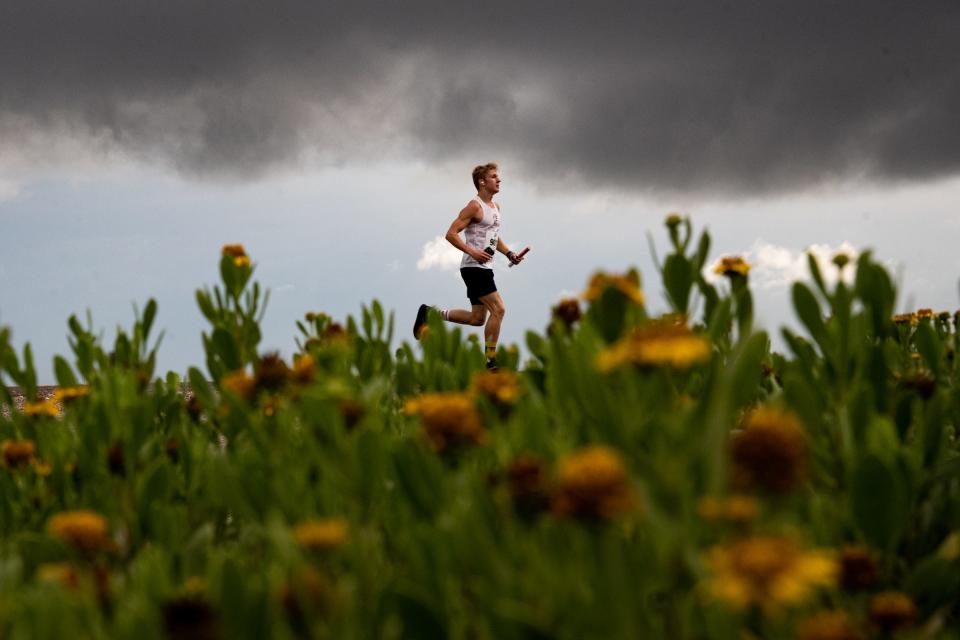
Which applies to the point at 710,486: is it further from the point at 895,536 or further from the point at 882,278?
the point at 882,278

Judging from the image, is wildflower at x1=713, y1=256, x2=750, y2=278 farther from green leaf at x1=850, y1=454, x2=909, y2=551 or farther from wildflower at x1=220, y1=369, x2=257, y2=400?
wildflower at x1=220, y1=369, x2=257, y2=400

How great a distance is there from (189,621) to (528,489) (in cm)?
45

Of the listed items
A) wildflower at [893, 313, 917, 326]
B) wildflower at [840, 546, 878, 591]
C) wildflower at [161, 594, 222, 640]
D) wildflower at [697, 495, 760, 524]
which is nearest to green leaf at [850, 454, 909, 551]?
wildflower at [840, 546, 878, 591]

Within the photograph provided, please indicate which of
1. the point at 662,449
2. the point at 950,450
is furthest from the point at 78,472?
the point at 950,450

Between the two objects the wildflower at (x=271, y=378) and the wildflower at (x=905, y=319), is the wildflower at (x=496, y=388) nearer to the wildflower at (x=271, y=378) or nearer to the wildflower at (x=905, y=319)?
the wildflower at (x=271, y=378)

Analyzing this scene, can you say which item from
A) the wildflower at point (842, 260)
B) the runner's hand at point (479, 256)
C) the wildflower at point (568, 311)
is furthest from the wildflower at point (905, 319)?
the runner's hand at point (479, 256)

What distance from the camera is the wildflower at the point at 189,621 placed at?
1.00 meters

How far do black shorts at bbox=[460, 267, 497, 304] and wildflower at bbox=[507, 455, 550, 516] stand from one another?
33.3 feet

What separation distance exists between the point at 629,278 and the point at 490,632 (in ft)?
2.67

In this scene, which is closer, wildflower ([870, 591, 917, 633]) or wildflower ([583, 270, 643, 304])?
wildflower ([870, 591, 917, 633])

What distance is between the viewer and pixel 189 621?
1.01 m

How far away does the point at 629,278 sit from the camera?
1.69 meters

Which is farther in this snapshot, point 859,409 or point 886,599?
point 859,409

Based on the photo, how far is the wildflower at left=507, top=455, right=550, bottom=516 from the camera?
1.11 meters
